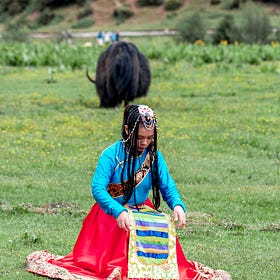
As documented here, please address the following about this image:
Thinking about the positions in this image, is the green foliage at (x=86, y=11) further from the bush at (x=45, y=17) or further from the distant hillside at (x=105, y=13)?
the bush at (x=45, y=17)

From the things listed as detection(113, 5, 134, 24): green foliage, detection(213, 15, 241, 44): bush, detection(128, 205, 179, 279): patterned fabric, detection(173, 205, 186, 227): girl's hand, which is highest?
detection(173, 205, 186, 227): girl's hand

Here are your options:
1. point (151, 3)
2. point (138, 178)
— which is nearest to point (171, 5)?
point (151, 3)

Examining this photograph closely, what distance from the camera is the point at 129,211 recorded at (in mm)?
5910

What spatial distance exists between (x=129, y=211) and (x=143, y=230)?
17 centimetres

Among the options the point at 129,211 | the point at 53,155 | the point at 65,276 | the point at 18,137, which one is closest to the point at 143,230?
the point at 129,211

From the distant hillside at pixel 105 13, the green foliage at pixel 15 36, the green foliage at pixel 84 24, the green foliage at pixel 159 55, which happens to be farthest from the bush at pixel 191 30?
the green foliage at pixel 84 24

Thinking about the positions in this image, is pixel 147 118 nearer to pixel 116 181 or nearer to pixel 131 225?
pixel 116 181

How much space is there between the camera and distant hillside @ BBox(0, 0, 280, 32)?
51625 millimetres

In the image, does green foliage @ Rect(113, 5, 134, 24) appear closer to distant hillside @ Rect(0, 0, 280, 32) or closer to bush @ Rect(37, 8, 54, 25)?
distant hillside @ Rect(0, 0, 280, 32)

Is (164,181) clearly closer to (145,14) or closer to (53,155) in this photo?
(53,155)

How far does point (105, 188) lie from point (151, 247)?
541 millimetres

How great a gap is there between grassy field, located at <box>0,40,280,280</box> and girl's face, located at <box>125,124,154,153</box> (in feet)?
4.21

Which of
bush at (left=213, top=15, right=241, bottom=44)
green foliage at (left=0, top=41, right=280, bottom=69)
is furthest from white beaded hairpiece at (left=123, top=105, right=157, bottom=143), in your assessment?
bush at (left=213, top=15, right=241, bottom=44)

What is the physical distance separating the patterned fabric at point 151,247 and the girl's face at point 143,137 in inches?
18.8
